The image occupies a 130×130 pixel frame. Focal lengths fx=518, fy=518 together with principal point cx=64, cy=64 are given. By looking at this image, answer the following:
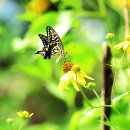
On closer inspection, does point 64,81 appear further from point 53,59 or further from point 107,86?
point 53,59

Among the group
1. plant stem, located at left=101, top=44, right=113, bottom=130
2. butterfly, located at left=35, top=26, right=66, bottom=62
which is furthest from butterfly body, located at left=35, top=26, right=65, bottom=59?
plant stem, located at left=101, top=44, right=113, bottom=130

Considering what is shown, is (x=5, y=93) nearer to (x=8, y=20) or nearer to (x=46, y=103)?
(x=46, y=103)

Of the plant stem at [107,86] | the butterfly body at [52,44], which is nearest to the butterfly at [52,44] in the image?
the butterfly body at [52,44]

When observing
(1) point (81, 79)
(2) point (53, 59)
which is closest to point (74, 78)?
(1) point (81, 79)

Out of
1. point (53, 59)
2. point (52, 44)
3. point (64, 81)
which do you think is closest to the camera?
point (64, 81)

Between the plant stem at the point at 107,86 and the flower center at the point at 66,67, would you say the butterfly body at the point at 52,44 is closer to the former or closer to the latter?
the flower center at the point at 66,67

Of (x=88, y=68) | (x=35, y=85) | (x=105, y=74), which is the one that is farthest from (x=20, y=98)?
(x=105, y=74)

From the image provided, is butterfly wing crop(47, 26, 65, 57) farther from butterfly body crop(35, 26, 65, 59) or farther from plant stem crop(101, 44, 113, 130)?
plant stem crop(101, 44, 113, 130)

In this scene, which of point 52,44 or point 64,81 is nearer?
point 64,81
